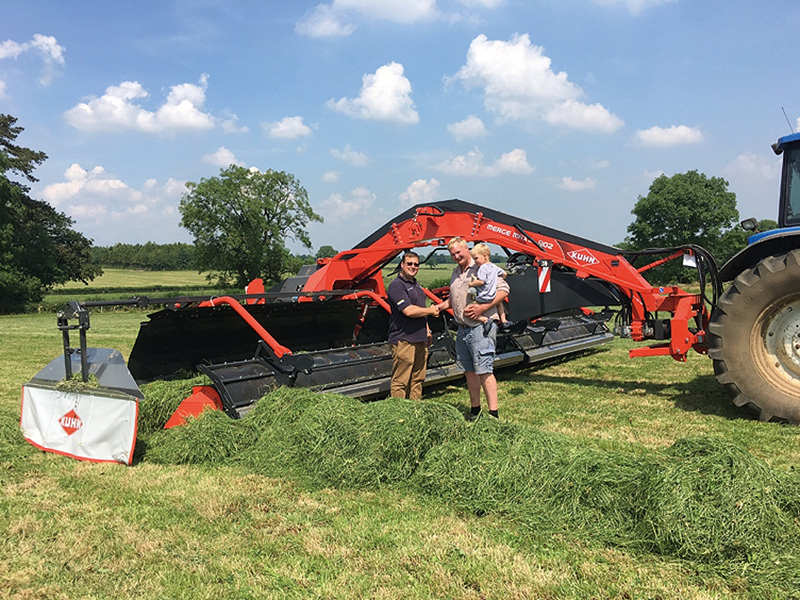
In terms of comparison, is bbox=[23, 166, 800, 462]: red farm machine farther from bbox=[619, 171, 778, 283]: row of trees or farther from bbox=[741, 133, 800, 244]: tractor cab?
bbox=[619, 171, 778, 283]: row of trees

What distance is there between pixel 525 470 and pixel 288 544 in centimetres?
147

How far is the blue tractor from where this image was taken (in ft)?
16.7

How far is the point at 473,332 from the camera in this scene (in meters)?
5.04

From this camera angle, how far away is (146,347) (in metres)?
5.98

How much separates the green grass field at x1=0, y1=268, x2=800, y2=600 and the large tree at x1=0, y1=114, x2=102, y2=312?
34051mm

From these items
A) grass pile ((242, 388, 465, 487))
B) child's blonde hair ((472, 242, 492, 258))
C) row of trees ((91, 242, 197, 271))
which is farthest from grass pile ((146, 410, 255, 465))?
row of trees ((91, 242, 197, 271))

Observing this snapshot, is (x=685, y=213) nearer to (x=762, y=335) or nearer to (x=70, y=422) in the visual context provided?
(x=762, y=335)

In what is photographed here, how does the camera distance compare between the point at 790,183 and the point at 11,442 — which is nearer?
the point at 11,442

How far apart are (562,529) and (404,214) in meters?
5.02

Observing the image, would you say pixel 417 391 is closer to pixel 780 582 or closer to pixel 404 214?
pixel 404 214

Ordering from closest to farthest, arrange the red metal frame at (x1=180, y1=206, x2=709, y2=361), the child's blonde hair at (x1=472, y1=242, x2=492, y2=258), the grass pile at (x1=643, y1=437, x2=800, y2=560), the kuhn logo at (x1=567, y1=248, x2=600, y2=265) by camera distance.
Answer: the grass pile at (x1=643, y1=437, x2=800, y2=560) → the child's blonde hair at (x1=472, y1=242, x2=492, y2=258) → the red metal frame at (x1=180, y1=206, x2=709, y2=361) → the kuhn logo at (x1=567, y1=248, x2=600, y2=265)

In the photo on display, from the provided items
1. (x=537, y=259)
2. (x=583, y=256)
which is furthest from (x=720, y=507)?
(x=537, y=259)

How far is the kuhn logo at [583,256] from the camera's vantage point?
638cm

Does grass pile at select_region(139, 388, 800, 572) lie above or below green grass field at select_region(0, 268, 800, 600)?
above
